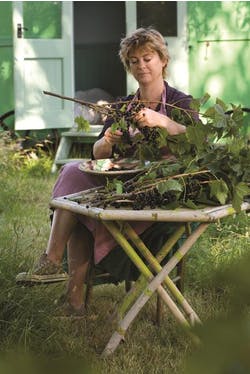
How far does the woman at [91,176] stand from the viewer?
9.77ft

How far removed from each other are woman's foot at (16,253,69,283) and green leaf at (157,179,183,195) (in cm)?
65

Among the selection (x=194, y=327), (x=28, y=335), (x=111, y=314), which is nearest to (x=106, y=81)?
(x=111, y=314)

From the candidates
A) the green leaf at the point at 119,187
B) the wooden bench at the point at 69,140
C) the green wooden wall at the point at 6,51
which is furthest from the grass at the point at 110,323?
the green wooden wall at the point at 6,51

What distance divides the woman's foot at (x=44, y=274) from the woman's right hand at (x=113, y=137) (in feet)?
1.83

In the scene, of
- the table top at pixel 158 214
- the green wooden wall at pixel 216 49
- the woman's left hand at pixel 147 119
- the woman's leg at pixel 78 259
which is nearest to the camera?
the table top at pixel 158 214

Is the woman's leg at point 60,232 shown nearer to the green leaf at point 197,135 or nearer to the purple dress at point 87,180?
the purple dress at point 87,180

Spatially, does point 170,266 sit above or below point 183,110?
below

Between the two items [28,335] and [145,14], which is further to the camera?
[145,14]

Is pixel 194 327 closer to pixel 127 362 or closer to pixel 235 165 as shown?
pixel 235 165

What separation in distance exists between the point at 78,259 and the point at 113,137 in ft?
1.87

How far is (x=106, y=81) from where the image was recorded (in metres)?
10.4

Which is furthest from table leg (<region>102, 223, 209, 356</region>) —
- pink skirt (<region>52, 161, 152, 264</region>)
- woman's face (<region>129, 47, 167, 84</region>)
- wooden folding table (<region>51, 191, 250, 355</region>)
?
woman's face (<region>129, 47, 167, 84</region>)

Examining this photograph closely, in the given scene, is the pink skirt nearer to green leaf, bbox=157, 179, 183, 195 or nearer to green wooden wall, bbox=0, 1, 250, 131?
green leaf, bbox=157, 179, 183, 195

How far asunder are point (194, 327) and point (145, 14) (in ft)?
26.8
